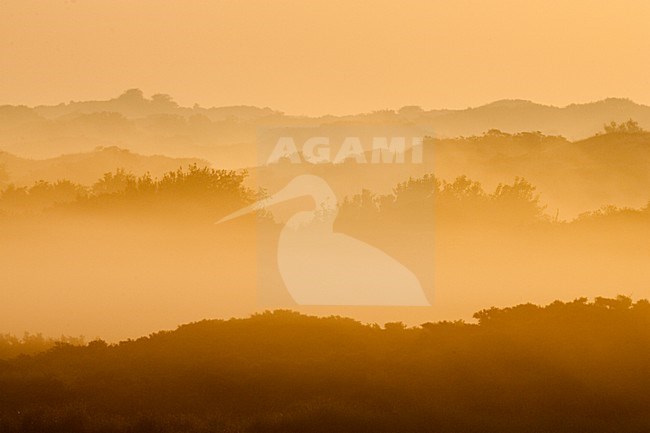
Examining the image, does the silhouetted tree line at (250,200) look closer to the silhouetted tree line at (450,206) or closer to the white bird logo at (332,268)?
the silhouetted tree line at (450,206)

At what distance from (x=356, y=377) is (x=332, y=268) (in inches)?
1845

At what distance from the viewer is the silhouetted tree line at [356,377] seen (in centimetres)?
2658

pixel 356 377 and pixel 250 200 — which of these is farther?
pixel 250 200

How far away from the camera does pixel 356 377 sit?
30703mm

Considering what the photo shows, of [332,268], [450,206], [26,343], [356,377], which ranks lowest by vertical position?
[356,377]

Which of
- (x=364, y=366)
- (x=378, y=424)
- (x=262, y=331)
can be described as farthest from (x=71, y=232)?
(x=378, y=424)

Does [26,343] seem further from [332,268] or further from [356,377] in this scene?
[332,268]

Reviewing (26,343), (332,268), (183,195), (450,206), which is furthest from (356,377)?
(450,206)

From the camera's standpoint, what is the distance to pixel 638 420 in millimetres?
27469

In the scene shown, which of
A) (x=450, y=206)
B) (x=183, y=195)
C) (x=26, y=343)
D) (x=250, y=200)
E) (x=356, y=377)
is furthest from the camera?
(x=450, y=206)

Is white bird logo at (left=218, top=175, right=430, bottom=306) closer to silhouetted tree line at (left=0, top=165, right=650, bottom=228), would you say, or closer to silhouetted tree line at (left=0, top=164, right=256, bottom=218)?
silhouetted tree line at (left=0, top=164, right=256, bottom=218)

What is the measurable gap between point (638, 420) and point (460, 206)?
74.5 m

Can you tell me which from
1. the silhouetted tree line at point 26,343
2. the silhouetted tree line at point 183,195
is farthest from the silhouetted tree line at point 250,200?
the silhouetted tree line at point 26,343

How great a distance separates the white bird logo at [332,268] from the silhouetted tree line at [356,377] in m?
26.9
